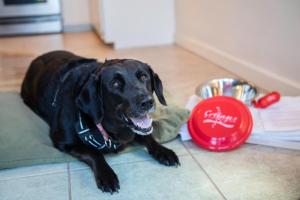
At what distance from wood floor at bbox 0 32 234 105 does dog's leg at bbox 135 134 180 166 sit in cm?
67

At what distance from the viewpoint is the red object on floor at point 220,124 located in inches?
64.9

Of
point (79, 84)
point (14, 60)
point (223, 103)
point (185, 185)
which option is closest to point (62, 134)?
point (79, 84)

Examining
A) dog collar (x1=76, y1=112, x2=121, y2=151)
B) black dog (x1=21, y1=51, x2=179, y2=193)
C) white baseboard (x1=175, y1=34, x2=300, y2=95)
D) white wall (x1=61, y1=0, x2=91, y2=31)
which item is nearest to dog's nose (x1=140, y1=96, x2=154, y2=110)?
black dog (x1=21, y1=51, x2=179, y2=193)

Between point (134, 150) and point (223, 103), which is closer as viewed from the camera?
point (134, 150)

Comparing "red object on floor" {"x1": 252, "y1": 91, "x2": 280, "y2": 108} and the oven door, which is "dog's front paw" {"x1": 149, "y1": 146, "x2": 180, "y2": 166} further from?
the oven door

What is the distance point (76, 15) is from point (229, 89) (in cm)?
378

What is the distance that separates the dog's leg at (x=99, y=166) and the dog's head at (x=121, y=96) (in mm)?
149

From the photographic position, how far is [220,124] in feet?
5.60

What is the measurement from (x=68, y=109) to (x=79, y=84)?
0.37 ft

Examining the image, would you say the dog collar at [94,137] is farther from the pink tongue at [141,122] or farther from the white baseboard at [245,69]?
the white baseboard at [245,69]

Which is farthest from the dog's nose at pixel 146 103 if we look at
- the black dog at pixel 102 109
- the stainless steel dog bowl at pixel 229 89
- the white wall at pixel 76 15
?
the white wall at pixel 76 15

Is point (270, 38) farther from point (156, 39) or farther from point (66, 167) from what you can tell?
point (156, 39)

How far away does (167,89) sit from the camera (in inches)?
102

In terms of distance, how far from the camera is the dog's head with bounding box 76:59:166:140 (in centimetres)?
136
